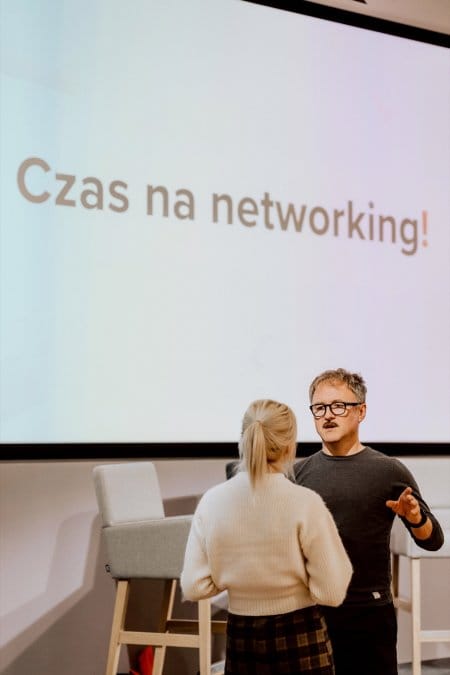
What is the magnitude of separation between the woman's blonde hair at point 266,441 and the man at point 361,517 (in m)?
0.27

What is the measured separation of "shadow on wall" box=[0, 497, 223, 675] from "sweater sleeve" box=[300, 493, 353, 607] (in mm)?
2371

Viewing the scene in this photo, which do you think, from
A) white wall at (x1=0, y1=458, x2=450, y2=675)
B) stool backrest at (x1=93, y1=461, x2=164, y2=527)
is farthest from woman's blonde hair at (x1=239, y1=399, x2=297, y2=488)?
white wall at (x1=0, y1=458, x2=450, y2=675)

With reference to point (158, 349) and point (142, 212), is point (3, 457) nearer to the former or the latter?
point (158, 349)

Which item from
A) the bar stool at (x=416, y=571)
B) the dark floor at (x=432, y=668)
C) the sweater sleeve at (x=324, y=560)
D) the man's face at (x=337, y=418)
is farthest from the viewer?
the dark floor at (x=432, y=668)

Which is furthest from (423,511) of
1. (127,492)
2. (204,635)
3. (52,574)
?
(52,574)

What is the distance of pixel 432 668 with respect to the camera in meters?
4.69

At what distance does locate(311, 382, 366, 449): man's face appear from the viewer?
239 centimetres

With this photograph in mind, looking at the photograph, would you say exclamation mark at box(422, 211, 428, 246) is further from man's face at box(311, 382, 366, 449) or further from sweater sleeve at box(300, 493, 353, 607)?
sweater sleeve at box(300, 493, 353, 607)

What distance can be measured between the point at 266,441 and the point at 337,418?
1.15 feet

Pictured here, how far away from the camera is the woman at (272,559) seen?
2.06 metres

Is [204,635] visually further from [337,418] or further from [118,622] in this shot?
[337,418]

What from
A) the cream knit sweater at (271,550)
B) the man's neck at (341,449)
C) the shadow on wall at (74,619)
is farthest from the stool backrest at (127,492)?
the cream knit sweater at (271,550)

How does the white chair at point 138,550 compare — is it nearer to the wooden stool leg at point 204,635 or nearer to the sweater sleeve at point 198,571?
the wooden stool leg at point 204,635

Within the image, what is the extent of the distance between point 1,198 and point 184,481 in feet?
5.19
